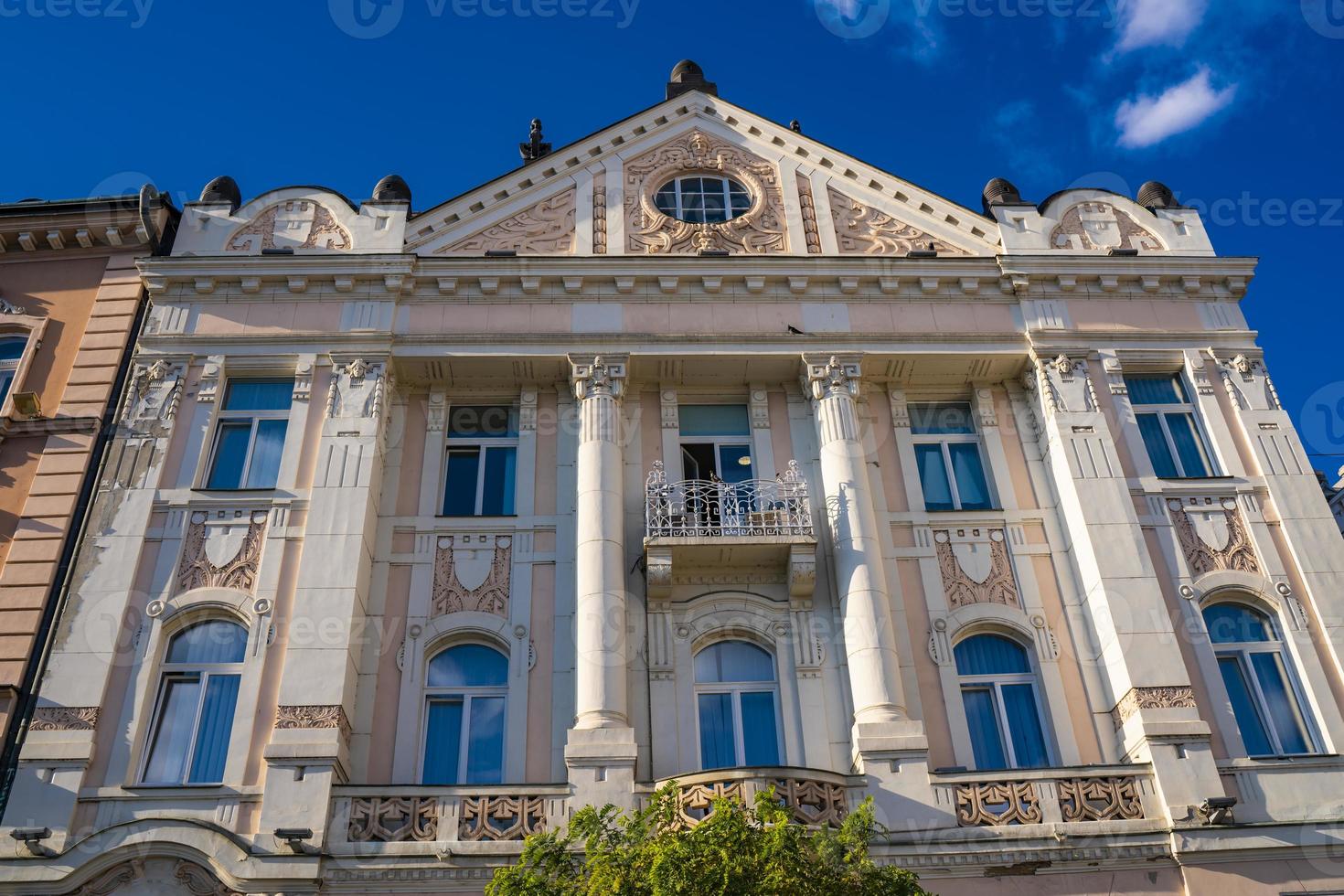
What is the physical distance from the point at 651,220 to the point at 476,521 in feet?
20.7

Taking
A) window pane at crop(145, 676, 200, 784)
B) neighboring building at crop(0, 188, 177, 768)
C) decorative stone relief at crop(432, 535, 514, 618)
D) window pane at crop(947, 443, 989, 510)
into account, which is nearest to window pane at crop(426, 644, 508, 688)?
decorative stone relief at crop(432, 535, 514, 618)

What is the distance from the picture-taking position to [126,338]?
1903 cm

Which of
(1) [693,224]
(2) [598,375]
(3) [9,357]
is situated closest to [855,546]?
(2) [598,375]

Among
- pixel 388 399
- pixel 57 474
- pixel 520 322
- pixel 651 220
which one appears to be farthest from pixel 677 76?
pixel 57 474

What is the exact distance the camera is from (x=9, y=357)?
19.3m

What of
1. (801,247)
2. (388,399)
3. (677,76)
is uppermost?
(677,76)

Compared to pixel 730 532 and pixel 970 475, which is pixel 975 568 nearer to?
pixel 970 475

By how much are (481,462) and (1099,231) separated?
11.1m

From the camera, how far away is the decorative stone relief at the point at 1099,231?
66.8ft

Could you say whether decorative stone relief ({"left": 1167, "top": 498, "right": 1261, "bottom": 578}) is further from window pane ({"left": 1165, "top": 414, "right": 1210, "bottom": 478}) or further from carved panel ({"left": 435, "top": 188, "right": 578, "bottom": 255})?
carved panel ({"left": 435, "top": 188, "right": 578, "bottom": 255})

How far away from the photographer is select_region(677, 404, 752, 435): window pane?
1897 cm

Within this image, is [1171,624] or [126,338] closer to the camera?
[1171,624]

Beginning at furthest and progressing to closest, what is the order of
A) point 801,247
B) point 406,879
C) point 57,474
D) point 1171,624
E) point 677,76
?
point 677,76 < point 801,247 < point 57,474 < point 1171,624 < point 406,879

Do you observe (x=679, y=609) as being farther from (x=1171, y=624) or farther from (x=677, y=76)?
(x=677, y=76)
